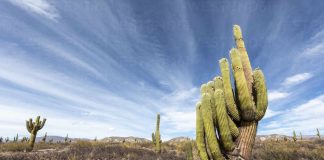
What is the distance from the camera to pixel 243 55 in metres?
5.75

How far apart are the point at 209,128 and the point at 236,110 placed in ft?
2.46

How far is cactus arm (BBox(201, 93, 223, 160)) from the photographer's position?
5.34 meters

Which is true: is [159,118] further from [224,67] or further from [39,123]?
[224,67]

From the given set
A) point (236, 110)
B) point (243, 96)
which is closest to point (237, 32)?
point (243, 96)

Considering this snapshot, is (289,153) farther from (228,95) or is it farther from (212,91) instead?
(228,95)

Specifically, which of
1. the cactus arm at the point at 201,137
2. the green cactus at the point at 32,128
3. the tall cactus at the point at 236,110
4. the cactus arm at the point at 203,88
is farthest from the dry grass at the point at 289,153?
the green cactus at the point at 32,128

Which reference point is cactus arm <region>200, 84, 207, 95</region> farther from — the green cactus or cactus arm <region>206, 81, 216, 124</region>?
the green cactus

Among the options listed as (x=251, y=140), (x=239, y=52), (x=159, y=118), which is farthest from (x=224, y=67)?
(x=159, y=118)

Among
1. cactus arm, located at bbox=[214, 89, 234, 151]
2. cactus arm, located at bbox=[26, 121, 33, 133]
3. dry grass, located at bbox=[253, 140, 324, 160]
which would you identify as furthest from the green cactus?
cactus arm, located at bbox=[214, 89, 234, 151]

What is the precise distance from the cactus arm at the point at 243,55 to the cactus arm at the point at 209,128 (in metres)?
1.01

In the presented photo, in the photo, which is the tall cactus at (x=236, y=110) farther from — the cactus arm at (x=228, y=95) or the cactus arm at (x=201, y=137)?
the cactus arm at (x=201, y=137)

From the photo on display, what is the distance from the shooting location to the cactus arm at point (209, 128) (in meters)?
5.34

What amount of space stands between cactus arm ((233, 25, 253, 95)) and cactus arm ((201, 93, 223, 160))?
1006mm

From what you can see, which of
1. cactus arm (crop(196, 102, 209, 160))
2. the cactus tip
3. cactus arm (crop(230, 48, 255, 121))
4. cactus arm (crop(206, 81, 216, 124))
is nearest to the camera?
cactus arm (crop(230, 48, 255, 121))
